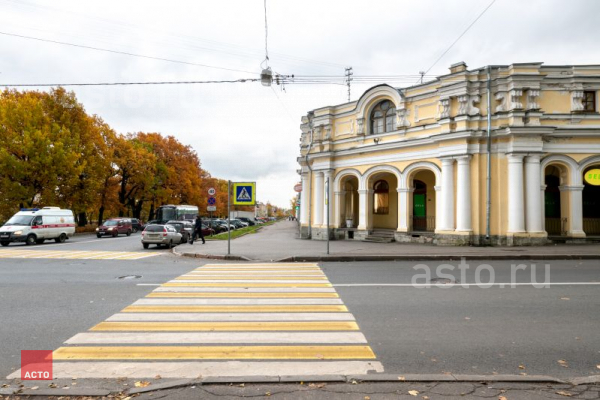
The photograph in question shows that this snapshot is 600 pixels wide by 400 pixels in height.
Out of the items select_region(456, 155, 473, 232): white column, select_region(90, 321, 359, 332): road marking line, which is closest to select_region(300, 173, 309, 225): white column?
select_region(456, 155, 473, 232): white column

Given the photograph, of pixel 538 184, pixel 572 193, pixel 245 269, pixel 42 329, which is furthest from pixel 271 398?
pixel 572 193

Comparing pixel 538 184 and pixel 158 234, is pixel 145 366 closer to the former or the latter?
pixel 158 234

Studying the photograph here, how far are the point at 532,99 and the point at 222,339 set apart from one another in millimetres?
20005

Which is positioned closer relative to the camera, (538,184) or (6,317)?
(6,317)

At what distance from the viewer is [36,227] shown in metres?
24.2

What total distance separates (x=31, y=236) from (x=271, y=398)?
26213mm

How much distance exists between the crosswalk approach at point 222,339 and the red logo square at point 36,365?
9cm

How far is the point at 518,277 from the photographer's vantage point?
10469 millimetres

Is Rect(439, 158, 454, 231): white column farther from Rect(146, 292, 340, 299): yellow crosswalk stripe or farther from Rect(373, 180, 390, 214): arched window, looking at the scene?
Rect(146, 292, 340, 299): yellow crosswalk stripe

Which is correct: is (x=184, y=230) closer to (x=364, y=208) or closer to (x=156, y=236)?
(x=156, y=236)

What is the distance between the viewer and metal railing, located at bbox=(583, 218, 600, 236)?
69.5ft

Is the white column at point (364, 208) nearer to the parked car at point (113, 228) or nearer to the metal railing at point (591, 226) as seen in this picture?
the metal railing at point (591, 226)

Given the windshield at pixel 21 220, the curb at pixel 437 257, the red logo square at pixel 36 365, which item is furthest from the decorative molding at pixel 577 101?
the windshield at pixel 21 220

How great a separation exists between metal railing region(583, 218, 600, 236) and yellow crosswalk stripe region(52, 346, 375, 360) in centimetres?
→ 2246
